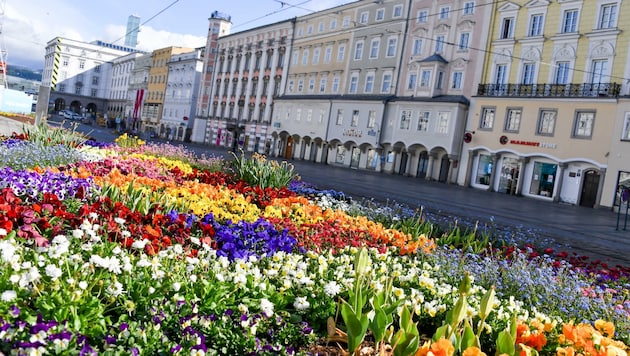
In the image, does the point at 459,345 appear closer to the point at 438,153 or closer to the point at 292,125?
the point at 438,153

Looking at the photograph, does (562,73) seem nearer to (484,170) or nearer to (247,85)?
(484,170)

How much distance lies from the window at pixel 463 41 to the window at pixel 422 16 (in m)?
3.97

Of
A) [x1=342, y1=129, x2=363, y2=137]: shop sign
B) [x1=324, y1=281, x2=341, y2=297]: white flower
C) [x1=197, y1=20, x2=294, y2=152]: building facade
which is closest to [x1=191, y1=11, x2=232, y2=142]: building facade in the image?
[x1=197, y1=20, x2=294, y2=152]: building facade

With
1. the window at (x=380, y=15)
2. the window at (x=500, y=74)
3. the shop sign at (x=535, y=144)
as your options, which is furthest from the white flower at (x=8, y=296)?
the window at (x=380, y=15)

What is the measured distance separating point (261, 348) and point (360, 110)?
43989 millimetres

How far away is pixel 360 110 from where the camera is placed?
4644cm

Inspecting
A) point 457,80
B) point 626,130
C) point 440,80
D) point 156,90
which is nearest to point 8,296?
point 626,130

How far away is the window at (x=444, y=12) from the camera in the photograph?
40.5 metres

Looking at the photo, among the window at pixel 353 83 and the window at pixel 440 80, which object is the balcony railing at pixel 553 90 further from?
the window at pixel 353 83

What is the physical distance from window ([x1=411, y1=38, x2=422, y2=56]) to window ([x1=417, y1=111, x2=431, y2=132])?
5445 mm

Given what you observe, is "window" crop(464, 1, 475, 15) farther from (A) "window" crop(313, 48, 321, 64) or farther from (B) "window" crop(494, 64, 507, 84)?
(A) "window" crop(313, 48, 321, 64)

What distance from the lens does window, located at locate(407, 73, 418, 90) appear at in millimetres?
42191

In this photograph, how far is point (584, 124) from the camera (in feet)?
101

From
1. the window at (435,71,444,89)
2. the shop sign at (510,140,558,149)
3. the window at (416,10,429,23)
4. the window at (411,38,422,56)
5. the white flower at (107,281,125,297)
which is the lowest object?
the white flower at (107,281,125,297)
